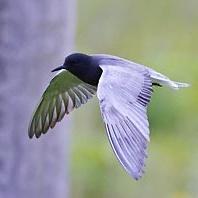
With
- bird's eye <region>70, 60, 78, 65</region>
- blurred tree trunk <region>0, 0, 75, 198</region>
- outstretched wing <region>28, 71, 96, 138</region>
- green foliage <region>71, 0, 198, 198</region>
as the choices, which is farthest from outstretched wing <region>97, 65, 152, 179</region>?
green foliage <region>71, 0, 198, 198</region>

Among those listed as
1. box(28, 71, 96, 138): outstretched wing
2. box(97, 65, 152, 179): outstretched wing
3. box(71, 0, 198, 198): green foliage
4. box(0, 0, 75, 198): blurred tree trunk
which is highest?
box(97, 65, 152, 179): outstretched wing

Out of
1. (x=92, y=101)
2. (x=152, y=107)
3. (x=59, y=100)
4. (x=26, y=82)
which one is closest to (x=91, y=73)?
(x=59, y=100)

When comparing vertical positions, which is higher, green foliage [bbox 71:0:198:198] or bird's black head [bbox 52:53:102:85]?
bird's black head [bbox 52:53:102:85]

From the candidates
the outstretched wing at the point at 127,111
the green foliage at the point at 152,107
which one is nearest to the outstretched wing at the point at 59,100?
the outstretched wing at the point at 127,111

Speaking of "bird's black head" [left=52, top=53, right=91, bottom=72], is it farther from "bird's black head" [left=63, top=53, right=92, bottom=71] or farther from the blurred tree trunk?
the blurred tree trunk

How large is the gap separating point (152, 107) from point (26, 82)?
228 cm

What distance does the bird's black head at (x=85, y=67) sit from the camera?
6.61 ft

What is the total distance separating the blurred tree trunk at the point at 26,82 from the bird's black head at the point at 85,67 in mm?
693

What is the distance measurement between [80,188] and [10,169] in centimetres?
283

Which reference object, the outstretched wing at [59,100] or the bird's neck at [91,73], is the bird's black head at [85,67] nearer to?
the bird's neck at [91,73]

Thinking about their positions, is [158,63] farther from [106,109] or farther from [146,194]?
[106,109]

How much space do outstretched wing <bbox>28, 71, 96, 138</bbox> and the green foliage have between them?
2.47 metres

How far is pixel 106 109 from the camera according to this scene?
1.71 metres

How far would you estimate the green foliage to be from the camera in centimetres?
535
